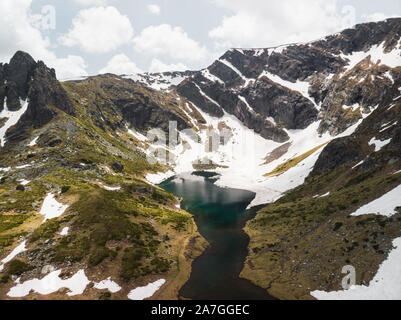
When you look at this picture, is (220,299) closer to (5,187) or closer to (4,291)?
(4,291)

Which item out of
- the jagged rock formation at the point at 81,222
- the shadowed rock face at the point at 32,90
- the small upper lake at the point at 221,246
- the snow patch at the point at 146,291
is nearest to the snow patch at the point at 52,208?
the jagged rock formation at the point at 81,222

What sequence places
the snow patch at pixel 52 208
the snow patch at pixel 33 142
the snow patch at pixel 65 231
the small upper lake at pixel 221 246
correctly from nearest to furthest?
the small upper lake at pixel 221 246 < the snow patch at pixel 65 231 < the snow patch at pixel 52 208 < the snow patch at pixel 33 142

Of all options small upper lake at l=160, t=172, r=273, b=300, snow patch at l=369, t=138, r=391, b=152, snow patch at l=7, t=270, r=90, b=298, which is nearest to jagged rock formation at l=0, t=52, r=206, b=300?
snow patch at l=7, t=270, r=90, b=298

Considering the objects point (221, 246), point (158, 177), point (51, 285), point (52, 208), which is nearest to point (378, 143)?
point (221, 246)

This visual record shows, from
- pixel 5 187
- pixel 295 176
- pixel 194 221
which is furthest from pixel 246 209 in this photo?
pixel 5 187

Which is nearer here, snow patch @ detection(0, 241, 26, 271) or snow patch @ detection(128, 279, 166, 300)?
snow patch @ detection(128, 279, 166, 300)

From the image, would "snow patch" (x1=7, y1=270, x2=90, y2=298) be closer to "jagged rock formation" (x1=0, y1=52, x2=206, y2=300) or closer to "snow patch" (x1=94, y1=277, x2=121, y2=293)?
"jagged rock formation" (x1=0, y1=52, x2=206, y2=300)

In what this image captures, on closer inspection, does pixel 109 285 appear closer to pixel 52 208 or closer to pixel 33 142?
pixel 52 208

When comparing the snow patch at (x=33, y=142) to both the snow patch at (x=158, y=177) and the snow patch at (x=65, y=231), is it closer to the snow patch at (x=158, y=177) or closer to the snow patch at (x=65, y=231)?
the snow patch at (x=158, y=177)

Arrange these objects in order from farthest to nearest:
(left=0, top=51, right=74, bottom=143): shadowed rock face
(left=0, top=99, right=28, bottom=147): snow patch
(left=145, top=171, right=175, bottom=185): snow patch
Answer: (left=145, top=171, right=175, bottom=185): snow patch, (left=0, top=51, right=74, bottom=143): shadowed rock face, (left=0, top=99, right=28, bottom=147): snow patch
